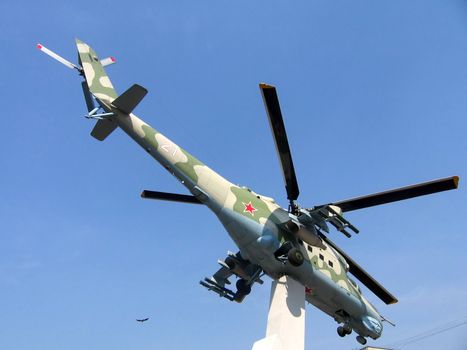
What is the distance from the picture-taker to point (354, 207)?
17.4 m

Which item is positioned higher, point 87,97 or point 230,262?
point 87,97

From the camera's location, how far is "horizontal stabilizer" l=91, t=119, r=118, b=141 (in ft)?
59.8

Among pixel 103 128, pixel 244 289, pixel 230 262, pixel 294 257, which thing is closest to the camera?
pixel 294 257

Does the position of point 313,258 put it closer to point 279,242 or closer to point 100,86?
point 279,242

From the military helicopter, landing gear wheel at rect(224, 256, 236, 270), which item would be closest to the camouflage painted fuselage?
the military helicopter

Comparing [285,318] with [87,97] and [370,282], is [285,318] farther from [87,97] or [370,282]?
[87,97]

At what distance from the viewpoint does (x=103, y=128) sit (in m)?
18.4

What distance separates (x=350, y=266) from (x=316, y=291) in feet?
10.5

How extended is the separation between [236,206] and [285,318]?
4.48m

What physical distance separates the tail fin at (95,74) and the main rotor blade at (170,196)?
13.8 ft

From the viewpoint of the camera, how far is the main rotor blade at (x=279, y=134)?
15.6m

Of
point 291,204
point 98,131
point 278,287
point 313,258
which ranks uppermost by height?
point 98,131

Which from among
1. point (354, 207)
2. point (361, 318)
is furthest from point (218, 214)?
point (361, 318)

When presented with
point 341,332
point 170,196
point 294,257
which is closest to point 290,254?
point 294,257
